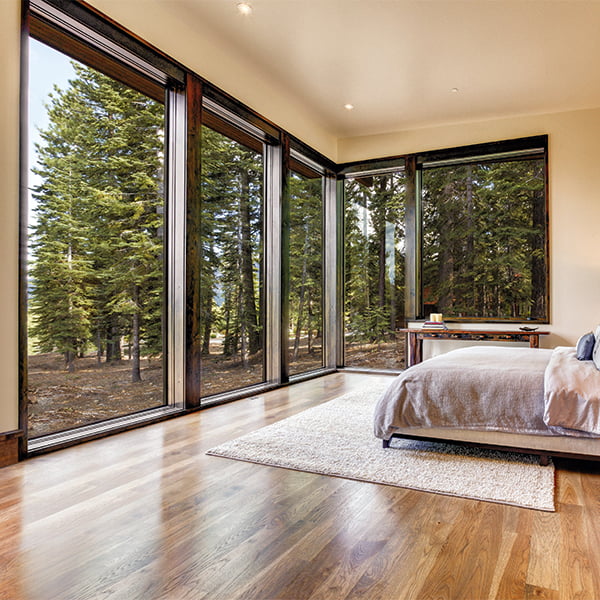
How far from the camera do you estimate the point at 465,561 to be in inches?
64.9

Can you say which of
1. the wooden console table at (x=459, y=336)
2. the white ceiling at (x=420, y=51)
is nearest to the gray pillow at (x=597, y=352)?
the wooden console table at (x=459, y=336)

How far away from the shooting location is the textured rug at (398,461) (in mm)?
2297

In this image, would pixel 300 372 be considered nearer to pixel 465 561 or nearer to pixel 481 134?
pixel 481 134

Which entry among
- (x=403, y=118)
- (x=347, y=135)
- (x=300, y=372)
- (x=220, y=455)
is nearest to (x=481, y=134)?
(x=403, y=118)

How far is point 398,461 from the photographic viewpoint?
8.86 feet

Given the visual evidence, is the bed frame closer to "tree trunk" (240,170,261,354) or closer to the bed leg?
the bed leg

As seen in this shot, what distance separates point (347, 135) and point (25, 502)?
18.6 ft

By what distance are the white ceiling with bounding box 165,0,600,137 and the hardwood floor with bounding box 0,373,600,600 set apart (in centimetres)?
322

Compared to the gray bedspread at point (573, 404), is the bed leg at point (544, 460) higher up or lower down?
lower down

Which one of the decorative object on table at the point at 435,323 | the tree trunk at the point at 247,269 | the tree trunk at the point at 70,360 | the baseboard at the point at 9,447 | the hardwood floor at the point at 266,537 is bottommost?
the hardwood floor at the point at 266,537

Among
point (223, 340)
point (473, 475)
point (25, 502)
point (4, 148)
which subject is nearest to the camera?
point (25, 502)

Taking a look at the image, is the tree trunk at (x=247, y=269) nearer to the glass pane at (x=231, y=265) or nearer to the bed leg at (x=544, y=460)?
the glass pane at (x=231, y=265)

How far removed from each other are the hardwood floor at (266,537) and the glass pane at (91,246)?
64 cm

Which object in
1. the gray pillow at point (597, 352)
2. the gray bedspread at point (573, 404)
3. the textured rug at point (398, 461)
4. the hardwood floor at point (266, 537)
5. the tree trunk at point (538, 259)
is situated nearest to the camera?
the hardwood floor at point (266, 537)
